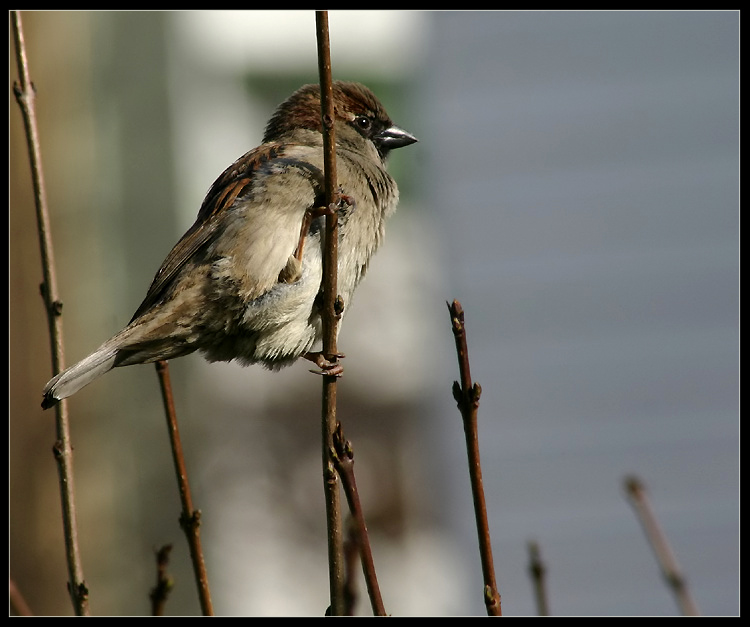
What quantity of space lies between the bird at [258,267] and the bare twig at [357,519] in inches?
44.7

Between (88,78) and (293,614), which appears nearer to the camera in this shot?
(293,614)

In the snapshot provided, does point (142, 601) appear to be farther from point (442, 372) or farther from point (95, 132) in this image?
point (95, 132)

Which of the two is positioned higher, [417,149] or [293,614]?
[417,149]

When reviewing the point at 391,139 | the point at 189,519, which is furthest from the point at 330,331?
the point at 391,139

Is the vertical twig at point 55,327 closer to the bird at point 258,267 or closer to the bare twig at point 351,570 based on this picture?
the bird at point 258,267

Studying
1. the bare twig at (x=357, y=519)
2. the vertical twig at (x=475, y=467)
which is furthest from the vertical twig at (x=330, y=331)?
the vertical twig at (x=475, y=467)

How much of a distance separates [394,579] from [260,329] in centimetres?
345

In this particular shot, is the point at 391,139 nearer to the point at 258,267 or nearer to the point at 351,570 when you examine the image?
the point at 258,267

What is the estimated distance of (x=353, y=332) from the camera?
6.11m

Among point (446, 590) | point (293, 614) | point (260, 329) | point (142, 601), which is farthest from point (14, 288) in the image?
point (260, 329)

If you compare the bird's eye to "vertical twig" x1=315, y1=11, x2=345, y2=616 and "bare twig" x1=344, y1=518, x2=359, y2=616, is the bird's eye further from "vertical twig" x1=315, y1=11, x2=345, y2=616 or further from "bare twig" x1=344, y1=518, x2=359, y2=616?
"bare twig" x1=344, y1=518, x2=359, y2=616

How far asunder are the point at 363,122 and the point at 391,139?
0.40ft

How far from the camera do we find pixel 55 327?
2.18 m

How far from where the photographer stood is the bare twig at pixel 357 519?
1518 mm
